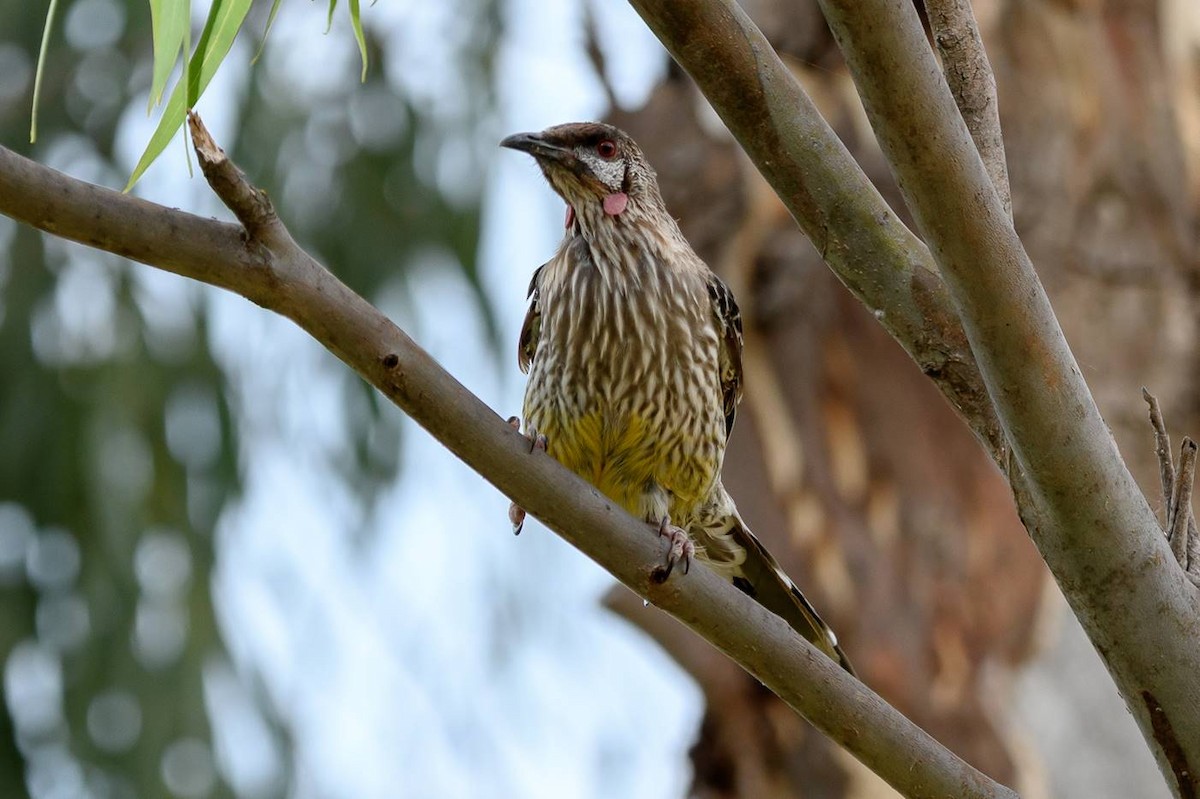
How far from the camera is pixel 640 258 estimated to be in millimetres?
3518

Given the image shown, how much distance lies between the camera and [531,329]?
370cm

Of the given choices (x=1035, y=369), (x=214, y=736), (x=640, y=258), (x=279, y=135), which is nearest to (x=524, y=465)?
(x=1035, y=369)

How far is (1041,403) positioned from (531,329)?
1.90m

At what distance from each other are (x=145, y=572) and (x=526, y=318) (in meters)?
2.04

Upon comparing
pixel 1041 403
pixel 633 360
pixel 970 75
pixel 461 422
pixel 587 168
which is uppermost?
pixel 587 168

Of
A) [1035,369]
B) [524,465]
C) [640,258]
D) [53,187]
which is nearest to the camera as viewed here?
[53,187]

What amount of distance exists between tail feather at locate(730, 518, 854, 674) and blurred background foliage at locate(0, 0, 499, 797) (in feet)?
6.72

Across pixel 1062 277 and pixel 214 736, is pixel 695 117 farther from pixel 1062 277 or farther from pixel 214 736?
pixel 214 736

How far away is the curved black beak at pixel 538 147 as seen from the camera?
3531 mm

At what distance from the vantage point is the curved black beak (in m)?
3.53

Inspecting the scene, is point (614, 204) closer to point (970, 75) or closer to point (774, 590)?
point (774, 590)

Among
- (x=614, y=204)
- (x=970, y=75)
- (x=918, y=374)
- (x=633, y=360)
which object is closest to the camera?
(x=970, y=75)

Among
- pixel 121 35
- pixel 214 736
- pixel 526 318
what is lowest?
pixel 214 736

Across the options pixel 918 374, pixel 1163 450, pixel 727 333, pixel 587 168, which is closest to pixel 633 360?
pixel 727 333
